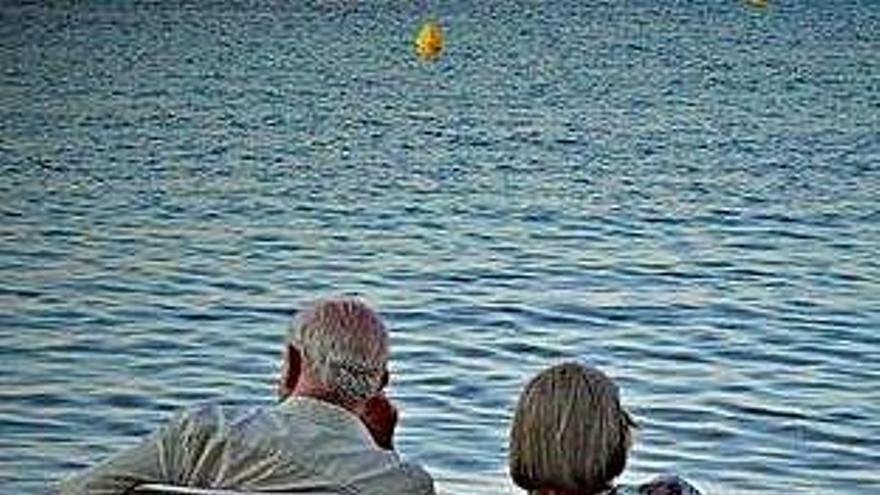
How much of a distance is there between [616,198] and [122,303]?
10.7 meters

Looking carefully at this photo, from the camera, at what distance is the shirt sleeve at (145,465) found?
5219 millimetres

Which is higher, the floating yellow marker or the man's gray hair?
the floating yellow marker

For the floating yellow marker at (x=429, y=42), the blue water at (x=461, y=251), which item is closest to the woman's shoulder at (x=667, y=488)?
the blue water at (x=461, y=251)

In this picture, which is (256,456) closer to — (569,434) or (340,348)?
(340,348)

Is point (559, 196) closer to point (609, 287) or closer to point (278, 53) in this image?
point (609, 287)

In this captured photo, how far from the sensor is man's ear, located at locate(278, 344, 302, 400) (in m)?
5.21

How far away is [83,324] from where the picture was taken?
17469 mm

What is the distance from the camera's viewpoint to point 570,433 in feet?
15.0

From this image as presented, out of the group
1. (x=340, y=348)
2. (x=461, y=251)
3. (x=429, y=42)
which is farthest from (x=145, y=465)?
(x=429, y=42)

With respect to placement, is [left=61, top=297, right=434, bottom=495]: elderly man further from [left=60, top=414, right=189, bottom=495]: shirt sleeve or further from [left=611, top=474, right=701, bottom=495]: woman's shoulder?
[left=611, top=474, right=701, bottom=495]: woman's shoulder

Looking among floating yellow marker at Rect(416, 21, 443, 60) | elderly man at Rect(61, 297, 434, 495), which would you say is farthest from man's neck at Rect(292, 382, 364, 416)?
floating yellow marker at Rect(416, 21, 443, 60)

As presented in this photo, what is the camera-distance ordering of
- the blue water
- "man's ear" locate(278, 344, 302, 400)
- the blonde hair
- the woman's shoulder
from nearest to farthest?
the blonde hair < the woman's shoulder < "man's ear" locate(278, 344, 302, 400) < the blue water

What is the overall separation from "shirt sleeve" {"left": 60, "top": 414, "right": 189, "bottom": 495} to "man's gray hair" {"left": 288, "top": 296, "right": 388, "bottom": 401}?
344 mm

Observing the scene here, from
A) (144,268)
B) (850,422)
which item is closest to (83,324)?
(144,268)
